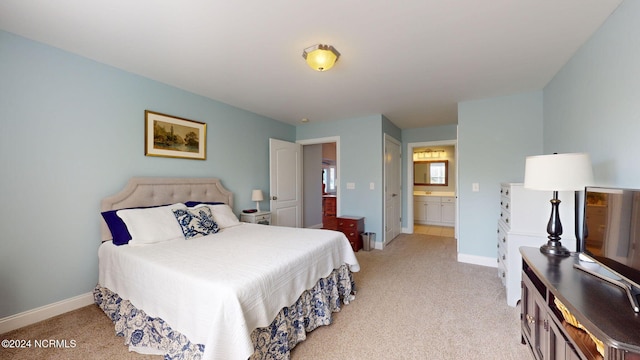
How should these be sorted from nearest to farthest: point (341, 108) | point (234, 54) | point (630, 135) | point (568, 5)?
point (630, 135) → point (568, 5) → point (234, 54) → point (341, 108)

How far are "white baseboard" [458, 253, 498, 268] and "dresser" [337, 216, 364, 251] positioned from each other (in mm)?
1510

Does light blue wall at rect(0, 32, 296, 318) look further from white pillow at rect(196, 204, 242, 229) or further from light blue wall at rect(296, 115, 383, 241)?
light blue wall at rect(296, 115, 383, 241)

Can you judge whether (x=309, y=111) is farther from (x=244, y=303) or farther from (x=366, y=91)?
(x=244, y=303)

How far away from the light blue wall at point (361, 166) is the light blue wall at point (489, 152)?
49.2 inches

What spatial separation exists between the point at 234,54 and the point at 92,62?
4.68 feet

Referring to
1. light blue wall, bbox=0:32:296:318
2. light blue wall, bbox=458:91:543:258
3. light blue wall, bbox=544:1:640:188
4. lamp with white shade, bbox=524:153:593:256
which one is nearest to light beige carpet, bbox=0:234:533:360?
light blue wall, bbox=0:32:296:318

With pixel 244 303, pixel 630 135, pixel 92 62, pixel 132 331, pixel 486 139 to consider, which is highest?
pixel 92 62

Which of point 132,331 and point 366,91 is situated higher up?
point 366,91

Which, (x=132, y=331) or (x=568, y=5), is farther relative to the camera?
(x=132, y=331)

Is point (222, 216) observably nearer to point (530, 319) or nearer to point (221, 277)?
point (221, 277)

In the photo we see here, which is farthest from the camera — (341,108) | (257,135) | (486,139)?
(257,135)

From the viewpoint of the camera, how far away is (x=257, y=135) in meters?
4.23

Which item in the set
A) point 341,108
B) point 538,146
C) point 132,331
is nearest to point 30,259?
point 132,331

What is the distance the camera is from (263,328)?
1.54m
